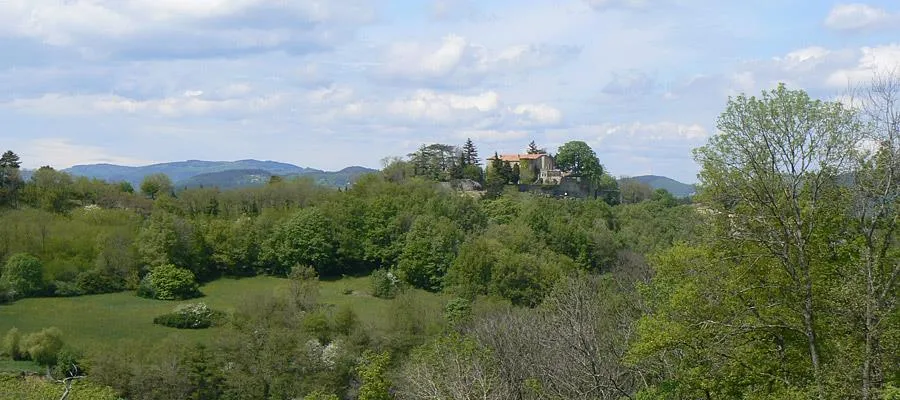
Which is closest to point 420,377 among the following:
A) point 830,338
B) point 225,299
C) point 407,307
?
point 830,338

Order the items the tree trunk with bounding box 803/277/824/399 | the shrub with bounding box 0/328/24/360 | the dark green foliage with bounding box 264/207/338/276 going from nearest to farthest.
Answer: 1. the tree trunk with bounding box 803/277/824/399
2. the shrub with bounding box 0/328/24/360
3. the dark green foliage with bounding box 264/207/338/276

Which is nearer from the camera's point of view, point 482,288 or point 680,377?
point 680,377

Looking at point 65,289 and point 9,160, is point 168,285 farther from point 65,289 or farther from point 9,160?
point 9,160

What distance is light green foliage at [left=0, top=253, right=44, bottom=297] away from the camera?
160 feet

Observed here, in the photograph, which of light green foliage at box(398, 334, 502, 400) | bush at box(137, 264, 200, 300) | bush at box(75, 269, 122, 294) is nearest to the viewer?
light green foliage at box(398, 334, 502, 400)

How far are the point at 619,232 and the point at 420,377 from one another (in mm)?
50083

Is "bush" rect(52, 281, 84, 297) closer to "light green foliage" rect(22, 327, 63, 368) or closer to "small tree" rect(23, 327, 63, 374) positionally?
"light green foliage" rect(22, 327, 63, 368)

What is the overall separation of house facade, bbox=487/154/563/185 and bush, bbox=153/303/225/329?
150 ft

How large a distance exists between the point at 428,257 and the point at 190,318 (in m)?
18.3

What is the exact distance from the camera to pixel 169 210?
6681 cm

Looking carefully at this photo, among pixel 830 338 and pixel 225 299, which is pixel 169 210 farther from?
pixel 830 338

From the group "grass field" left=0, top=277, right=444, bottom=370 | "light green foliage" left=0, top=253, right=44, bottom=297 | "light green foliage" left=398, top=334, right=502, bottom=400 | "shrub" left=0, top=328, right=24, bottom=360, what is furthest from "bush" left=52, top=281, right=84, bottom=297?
"light green foliage" left=398, top=334, right=502, bottom=400

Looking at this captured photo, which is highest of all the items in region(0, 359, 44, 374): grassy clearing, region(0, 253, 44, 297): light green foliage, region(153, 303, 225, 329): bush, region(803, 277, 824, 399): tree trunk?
region(803, 277, 824, 399): tree trunk

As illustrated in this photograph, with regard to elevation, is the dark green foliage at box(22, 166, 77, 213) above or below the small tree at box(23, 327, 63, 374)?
above
